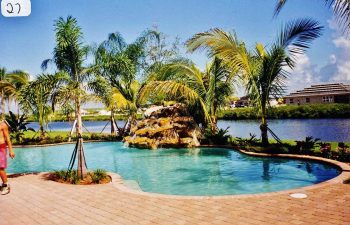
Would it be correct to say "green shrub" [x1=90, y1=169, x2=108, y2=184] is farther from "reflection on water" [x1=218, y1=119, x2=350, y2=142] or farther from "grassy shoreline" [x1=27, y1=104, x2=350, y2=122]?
"grassy shoreline" [x1=27, y1=104, x2=350, y2=122]

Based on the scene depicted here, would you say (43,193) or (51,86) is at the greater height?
(51,86)

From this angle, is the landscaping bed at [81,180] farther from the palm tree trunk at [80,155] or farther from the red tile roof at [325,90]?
the red tile roof at [325,90]

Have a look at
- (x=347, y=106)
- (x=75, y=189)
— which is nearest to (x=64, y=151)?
(x=75, y=189)

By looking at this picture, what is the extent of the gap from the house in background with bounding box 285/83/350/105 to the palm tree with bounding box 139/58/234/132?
1675 inches

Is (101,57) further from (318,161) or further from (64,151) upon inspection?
(64,151)

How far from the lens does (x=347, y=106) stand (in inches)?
1539

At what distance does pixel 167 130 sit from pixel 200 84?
3.28m

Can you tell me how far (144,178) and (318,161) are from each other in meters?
6.16

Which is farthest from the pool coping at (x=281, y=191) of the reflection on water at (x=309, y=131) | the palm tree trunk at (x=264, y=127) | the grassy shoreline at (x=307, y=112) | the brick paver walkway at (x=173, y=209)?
the grassy shoreline at (x=307, y=112)

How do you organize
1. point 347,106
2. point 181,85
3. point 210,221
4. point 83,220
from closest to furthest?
point 210,221
point 83,220
point 181,85
point 347,106

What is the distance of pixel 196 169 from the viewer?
12047mm

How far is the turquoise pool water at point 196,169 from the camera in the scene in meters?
9.34

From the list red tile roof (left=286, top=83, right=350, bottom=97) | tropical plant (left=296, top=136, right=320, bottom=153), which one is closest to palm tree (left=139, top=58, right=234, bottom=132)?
tropical plant (left=296, top=136, right=320, bottom=153)

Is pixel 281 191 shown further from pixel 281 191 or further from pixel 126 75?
pixel 126 75
